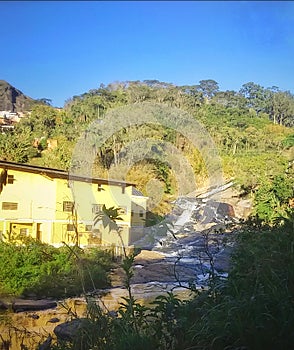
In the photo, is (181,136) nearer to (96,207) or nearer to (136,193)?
(136,193)

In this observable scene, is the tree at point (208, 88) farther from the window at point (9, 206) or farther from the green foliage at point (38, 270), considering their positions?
the green foliage at point (38, 270)

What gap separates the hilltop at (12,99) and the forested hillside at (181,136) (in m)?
1.51

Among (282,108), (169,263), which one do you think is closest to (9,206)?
(169,263)

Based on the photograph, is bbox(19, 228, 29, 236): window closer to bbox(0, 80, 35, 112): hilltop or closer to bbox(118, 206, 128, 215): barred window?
bbox(118, 206, 128, 215): barred window

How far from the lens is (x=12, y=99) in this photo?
42.3 feet

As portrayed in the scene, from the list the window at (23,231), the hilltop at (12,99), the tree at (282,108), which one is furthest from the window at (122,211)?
the tree at (282,108)

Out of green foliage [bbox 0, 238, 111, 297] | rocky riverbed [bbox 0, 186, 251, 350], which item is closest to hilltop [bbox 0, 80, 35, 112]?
rocky riverbed [bbox 0, 186, 251, 350]

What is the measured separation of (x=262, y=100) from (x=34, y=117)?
6.93 metres

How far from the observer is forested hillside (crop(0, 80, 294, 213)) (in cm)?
837

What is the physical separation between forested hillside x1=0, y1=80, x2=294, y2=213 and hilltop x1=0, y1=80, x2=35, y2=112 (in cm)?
151

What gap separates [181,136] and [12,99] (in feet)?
18.2

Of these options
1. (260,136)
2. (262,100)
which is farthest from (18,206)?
(262,100)

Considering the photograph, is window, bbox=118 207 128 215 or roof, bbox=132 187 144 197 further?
roof, bbox=132 187 144 197

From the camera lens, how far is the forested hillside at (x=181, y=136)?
8.37m
